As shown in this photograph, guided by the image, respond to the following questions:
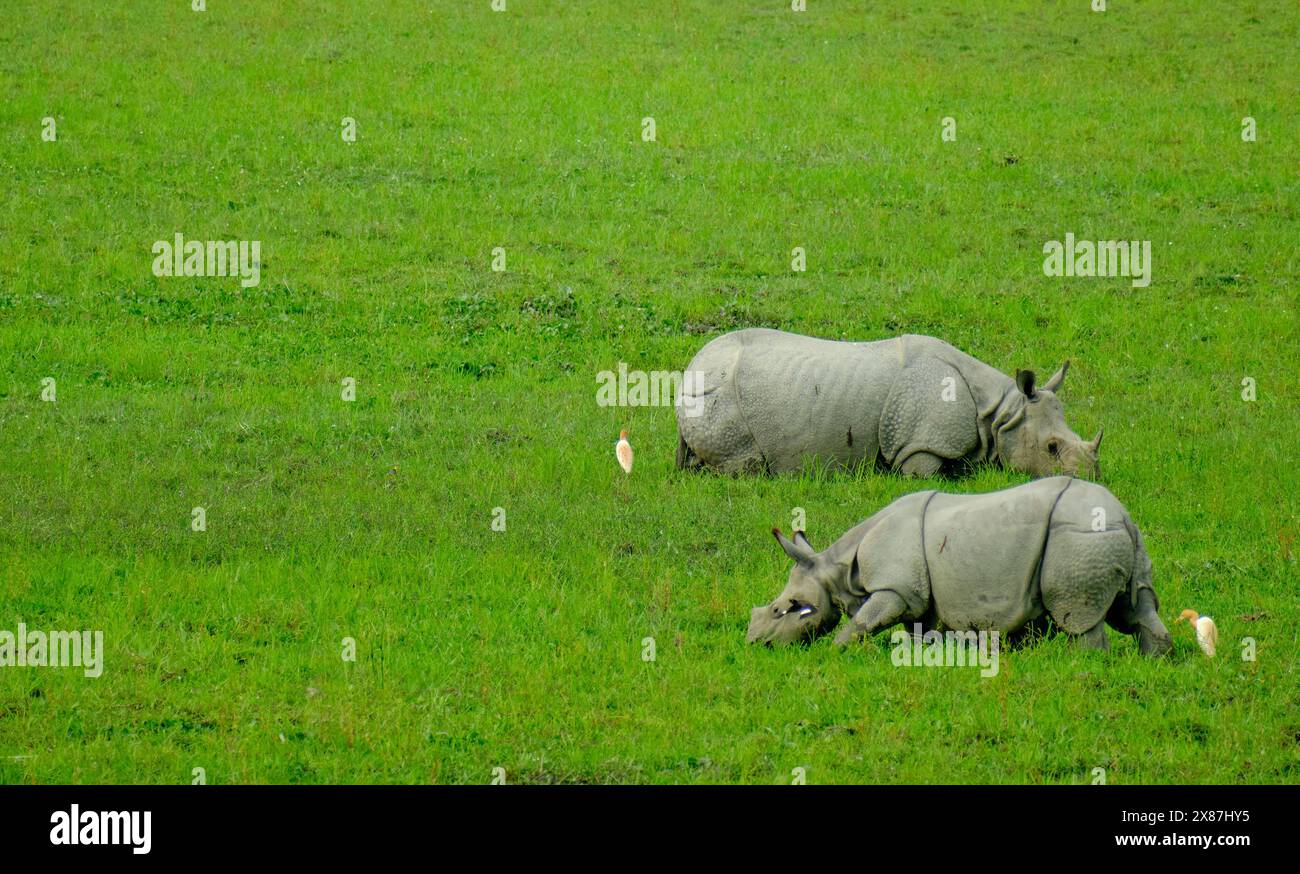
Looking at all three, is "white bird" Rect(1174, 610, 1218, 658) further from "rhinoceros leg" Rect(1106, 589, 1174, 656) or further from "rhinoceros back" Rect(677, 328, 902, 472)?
"rhinoceros back" Rect(677, 328, 902, 472)

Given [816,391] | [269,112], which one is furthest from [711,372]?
[269,112]

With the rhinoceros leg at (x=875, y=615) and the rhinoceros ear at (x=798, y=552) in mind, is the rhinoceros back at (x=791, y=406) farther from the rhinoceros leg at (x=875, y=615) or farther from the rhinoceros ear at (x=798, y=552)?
the rhinoceros leg at (x=875, y=615)

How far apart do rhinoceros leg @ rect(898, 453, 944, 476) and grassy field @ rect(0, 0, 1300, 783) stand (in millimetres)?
389

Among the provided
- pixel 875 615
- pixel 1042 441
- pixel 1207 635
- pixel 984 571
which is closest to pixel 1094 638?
pixel 1207 635

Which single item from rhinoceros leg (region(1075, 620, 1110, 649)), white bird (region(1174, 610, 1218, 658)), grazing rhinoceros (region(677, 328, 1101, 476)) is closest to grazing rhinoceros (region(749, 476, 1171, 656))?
rhinoceros leg (region(1075, 620, 1110, 649))

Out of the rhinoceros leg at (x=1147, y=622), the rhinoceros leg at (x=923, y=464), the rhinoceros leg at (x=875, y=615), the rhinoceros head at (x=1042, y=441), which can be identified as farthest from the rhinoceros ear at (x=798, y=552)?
the rhinoceros head at (x=1042, y=441)

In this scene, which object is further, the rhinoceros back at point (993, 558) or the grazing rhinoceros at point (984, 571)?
the rhinoceros back at point (993, 558)

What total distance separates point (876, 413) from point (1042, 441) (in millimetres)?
1653

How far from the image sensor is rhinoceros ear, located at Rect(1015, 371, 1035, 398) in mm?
16156

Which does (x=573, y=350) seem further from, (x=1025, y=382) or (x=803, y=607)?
(x=803, y=607)

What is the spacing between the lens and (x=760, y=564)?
13773 millimetres

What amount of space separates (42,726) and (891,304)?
15.8 metres

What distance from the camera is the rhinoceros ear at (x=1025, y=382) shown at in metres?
16.2

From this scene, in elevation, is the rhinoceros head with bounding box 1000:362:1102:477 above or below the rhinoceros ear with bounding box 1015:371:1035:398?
below
